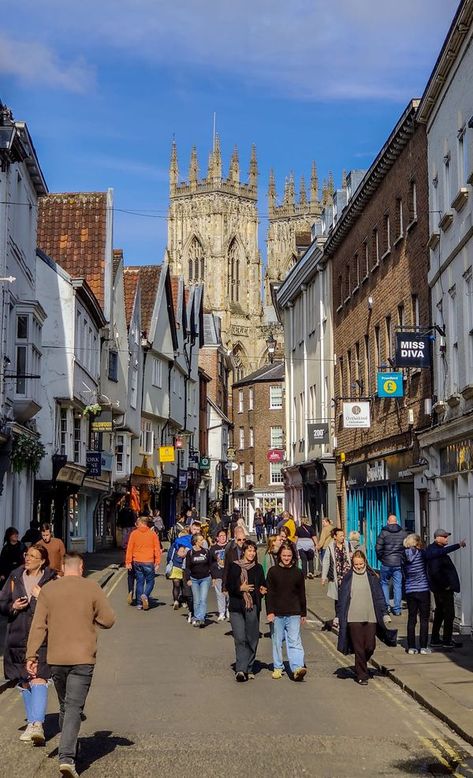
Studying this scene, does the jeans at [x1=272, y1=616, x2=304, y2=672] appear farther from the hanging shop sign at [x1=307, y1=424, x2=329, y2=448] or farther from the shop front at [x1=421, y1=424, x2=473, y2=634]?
the hanging shop sign at [x1=307, y1=424, x2=329, y2=448]

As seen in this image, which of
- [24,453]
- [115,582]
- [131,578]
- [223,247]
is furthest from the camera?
[223,247]

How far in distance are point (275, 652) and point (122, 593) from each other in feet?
40.6

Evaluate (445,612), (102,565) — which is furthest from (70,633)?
(102,565)

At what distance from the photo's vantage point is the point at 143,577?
2267 cm

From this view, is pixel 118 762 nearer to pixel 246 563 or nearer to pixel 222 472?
pixel 246 563

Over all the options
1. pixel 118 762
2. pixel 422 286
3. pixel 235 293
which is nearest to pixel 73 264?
pixel 422 286

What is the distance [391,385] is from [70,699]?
16.1 metres

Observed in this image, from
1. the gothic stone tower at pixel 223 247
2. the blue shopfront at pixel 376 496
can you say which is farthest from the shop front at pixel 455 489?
the gothic stone tower at pixel 223 247

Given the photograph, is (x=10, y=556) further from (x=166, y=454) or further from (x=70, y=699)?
(x=166, y=454)

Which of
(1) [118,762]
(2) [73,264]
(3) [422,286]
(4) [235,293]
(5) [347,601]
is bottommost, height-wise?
(1) [118,762]

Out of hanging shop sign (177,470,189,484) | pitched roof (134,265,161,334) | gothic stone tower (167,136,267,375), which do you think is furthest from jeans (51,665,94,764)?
gothic stone tower (167,136,267,375)

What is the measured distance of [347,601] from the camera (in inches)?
538

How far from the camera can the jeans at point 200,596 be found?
786 inches

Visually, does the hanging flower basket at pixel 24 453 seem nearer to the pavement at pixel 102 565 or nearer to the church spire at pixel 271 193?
the pavement at pixel 102 565
